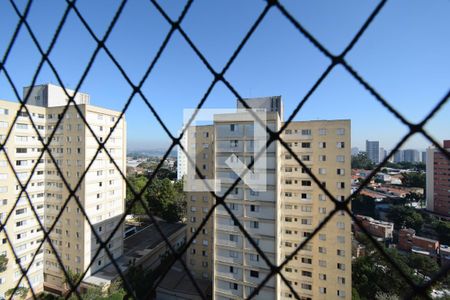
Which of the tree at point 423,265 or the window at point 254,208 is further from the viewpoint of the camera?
the tree at point 423,265

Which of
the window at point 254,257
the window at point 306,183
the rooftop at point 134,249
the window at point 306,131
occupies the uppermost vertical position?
the window at point 306,131

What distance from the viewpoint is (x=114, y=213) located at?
6.44 meters

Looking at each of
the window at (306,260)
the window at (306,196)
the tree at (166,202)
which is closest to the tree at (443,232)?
the window at (306,260)

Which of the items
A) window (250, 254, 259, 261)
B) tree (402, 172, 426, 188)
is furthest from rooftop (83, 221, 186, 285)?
tree (402, 172, 426, 188)

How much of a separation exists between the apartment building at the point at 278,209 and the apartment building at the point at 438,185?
8.24 meters

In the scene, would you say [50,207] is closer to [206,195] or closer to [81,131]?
[81,131]

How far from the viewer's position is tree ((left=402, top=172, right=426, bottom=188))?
540 inches

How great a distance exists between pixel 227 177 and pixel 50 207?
510cm

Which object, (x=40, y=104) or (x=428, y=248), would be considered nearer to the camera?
(x=40, y=104)

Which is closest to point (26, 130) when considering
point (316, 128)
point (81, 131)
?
point (81, 131)

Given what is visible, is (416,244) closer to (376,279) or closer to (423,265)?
(423,265)

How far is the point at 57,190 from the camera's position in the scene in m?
5.93

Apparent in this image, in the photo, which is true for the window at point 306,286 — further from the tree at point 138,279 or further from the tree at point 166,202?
the tree at point 166,202

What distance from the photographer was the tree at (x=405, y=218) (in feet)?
33.3
